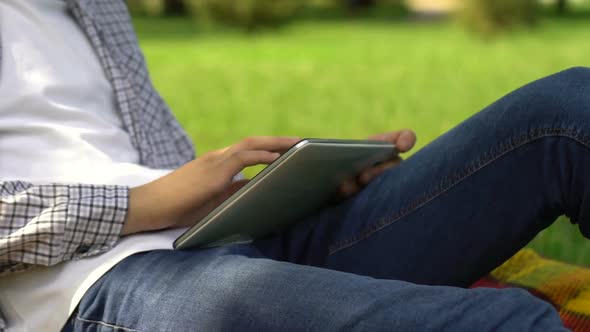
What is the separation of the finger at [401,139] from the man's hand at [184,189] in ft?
1.51

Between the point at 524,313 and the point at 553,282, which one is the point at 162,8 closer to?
the point at 553,282

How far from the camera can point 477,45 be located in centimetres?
1025

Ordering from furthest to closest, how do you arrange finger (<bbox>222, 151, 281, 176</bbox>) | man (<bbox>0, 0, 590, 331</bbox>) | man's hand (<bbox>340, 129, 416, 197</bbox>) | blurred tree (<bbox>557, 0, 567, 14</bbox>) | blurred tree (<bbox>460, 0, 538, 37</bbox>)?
1. blurred tree (<bbox>557, 0, 567, 14</bbox>)
2. blurred tree (<bbox>460, 0, 538, 37</bbox>)
3. man's hand (<bbox>340, 129, 416, 197</bbox>)
4. finger (<bbox>222, 151, 281, 176</bbox>)
5. man (<bbox>0, 0, 590, 331</bbox>)

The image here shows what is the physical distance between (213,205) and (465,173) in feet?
1.64

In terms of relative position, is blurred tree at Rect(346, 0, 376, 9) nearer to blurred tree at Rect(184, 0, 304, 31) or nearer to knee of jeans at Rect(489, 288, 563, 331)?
blurred tree at Rect(184, 0, 304, 31)

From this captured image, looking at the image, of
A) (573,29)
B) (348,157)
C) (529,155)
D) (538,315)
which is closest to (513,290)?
(538,315)

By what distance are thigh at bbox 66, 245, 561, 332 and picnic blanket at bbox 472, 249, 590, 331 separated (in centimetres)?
92

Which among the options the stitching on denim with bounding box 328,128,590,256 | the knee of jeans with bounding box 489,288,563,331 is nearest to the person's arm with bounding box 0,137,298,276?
the stitching on denim with bounding box 328,128,590,256

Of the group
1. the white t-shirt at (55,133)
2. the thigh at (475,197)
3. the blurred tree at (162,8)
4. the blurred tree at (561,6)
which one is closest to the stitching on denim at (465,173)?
the thigh at (475,197)

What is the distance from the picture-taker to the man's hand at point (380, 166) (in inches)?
76.6

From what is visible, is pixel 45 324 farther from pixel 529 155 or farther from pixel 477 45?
pixel 477 45

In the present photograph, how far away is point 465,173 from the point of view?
1688mm

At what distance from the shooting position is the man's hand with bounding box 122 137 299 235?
5.17ft

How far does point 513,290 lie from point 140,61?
1.10 meters
